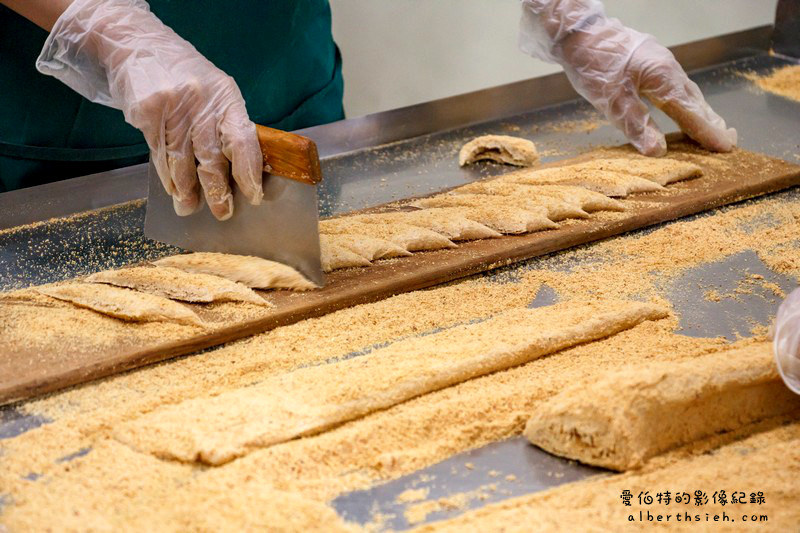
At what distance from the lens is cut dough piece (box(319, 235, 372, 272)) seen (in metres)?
2.75

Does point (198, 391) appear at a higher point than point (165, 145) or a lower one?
lower

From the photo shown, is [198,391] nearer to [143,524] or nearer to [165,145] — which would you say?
[143,524]

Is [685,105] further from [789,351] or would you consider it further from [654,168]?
[789,351]

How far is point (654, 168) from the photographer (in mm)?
3434

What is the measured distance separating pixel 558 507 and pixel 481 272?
3.99 feet

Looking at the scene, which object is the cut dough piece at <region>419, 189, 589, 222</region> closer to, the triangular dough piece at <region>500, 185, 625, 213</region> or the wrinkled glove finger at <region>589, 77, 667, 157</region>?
the triangular dough piece at <region>500, 185, 625, 213</region>

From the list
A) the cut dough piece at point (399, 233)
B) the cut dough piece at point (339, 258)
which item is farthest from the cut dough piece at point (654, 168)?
the cut dough piece at point (339, 258)

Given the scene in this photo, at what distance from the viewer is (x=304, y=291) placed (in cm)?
263

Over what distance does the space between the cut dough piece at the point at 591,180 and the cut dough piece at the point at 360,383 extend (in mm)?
902

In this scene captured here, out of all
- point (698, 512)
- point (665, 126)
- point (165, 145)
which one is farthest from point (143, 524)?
point (665, 126)

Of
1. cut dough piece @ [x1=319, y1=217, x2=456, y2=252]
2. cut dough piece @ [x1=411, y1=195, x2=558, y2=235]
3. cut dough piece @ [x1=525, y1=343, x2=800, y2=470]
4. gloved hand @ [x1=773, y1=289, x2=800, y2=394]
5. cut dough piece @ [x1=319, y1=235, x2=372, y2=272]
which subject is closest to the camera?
cut dough piece @ [x1=525, y1=343, x2=800, y2=470]

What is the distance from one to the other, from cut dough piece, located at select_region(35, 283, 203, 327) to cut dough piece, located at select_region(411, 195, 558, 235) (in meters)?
1.08

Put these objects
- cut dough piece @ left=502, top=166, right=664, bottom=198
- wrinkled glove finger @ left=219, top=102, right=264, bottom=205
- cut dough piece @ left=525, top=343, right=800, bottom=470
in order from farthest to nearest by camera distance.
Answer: cut dough piece @ left=502, top=166, right=664, bottom=198 < wrinkled glove finger @ left=219, top=102, right=264, bottom=205 < cut dough piece @ left=525, top=343, right=800, bottom=470

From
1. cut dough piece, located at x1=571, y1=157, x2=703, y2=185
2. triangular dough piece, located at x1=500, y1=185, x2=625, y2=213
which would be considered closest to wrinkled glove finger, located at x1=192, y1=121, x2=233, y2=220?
A: triangular dough piece, located at x1=500, y1=185, x2=625, y2=213
